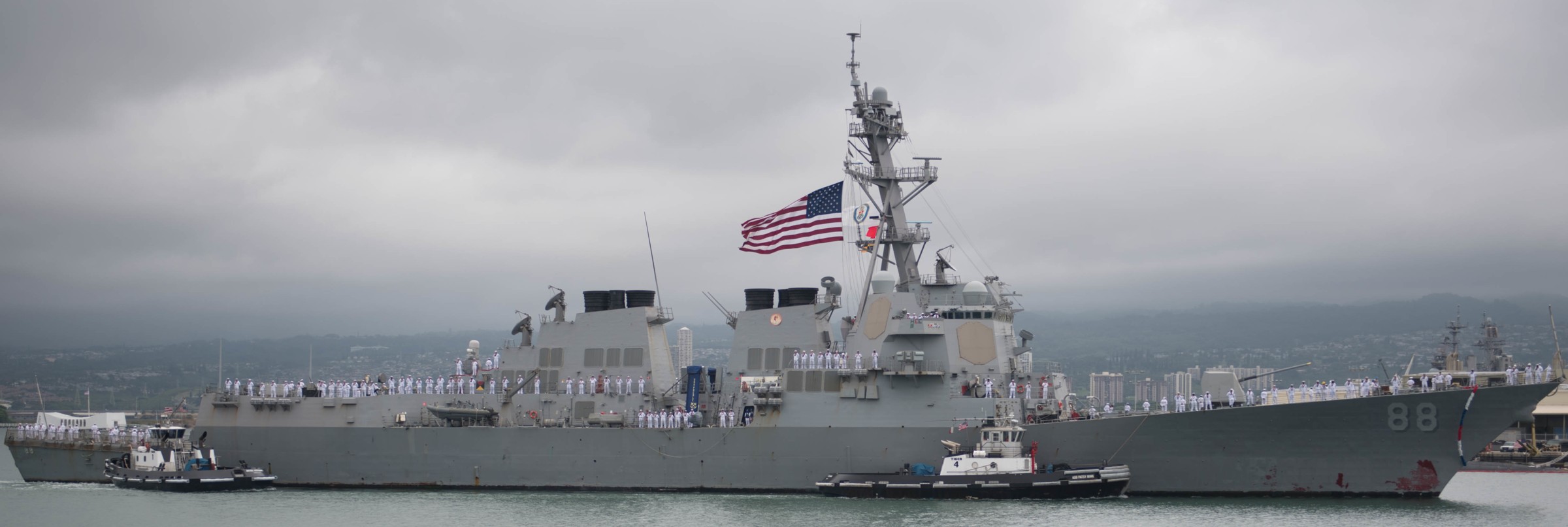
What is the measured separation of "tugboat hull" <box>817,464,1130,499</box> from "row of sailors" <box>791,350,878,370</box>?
3.09 m

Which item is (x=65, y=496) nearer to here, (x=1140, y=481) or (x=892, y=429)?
(x=892, y=429)

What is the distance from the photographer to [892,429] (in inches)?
1203

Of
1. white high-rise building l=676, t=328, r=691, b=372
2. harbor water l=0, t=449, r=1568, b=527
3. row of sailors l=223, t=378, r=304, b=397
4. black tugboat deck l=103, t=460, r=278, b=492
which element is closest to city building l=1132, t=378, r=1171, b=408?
harbor water l=0, t=449, r=1568, b=527

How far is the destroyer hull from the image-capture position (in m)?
27.0

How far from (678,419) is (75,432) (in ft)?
71.4

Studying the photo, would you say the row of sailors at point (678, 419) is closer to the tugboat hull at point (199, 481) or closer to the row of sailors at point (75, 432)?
the tugboat hull at point (199, 481)

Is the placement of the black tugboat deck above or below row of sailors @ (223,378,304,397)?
below

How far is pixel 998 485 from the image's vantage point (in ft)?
93.7

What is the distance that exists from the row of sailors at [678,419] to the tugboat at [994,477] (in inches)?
140

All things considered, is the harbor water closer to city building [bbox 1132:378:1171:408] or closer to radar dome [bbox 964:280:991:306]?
radar dome [bbox 964:280:991:306]

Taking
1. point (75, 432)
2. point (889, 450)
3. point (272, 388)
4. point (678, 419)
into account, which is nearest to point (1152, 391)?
point (889, 450)

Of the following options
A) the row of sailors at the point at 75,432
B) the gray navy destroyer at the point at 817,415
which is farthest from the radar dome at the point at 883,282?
the row of sailors at the point at 75,432

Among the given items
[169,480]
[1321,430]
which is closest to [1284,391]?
[1321,430]

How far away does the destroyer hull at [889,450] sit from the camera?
2697 cm
